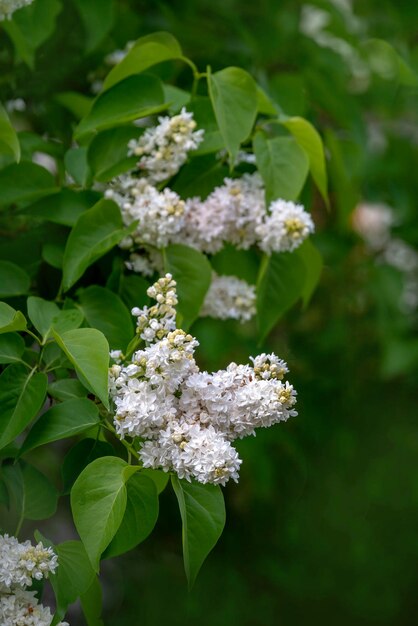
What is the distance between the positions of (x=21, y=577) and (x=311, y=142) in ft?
2.22

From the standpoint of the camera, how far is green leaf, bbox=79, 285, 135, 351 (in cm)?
97

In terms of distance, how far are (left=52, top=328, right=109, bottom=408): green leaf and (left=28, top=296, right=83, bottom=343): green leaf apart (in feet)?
0.25

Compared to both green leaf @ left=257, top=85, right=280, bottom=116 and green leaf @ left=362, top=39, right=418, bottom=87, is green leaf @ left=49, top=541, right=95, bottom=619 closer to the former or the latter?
green leaf @ left=257, top=85, right=280, bottom=116

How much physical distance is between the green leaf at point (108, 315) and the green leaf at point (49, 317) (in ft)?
0.13

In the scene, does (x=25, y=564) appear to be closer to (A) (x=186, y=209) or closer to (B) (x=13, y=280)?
(B) (x=13, y=280)

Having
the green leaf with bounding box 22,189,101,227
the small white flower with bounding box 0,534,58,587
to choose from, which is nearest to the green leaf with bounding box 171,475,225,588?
the small white flower with bounding box 0,534,58,587

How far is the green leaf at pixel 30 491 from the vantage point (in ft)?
2.96

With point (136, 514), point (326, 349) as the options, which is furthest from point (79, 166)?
point (326, 349)

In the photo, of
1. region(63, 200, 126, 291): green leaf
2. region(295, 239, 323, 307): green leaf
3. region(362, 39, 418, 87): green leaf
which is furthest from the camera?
region(362, 39, 418, 87): green leaf

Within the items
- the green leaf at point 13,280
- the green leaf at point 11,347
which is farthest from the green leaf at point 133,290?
the green leaf at point 11,347

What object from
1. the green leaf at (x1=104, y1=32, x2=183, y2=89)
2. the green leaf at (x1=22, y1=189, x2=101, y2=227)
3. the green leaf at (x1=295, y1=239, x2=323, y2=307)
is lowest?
the green leaf at (x1=295, y1=239, x2=323, y2=307)

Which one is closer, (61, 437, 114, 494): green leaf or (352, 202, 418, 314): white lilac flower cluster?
(61, 437, 114, 494): green leaf

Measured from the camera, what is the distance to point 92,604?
0.86 m

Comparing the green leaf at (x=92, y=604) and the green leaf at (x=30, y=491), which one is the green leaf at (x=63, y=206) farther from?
the green leaf at (x=92, y=604)
